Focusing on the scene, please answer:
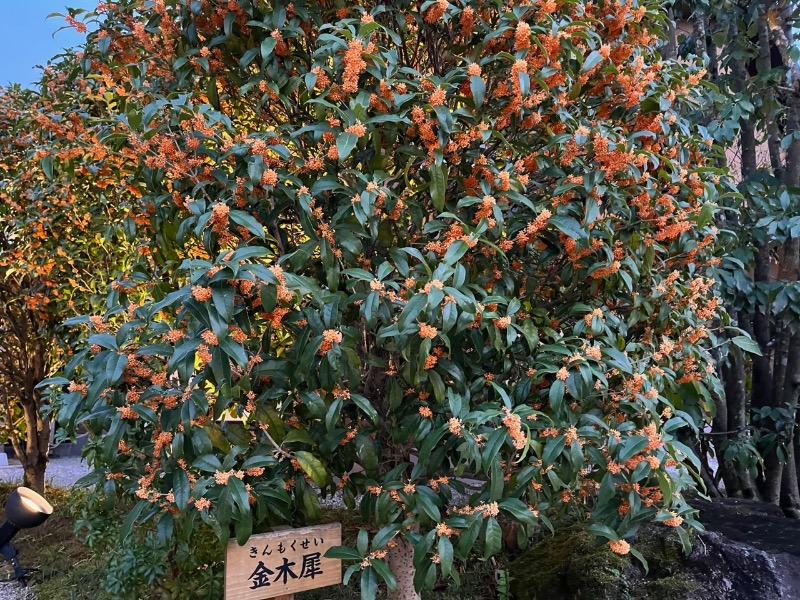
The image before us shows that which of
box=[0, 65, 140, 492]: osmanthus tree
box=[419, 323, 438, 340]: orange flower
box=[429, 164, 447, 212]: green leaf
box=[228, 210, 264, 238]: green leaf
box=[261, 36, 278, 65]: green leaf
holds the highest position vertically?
box=[0, 65, 140, 492]: osmanthus tree

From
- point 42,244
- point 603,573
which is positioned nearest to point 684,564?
point 603,573

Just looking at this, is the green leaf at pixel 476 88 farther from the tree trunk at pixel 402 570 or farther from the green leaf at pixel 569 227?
the tree trunk at pixel 402 570

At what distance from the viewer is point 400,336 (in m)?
1.32

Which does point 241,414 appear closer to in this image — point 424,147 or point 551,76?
point 424,147

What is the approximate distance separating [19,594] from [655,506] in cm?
287

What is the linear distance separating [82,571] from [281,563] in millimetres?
1897

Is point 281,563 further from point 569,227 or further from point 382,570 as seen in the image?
point 569,227

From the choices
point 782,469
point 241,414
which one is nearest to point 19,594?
point 241,414

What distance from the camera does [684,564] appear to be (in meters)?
2.24

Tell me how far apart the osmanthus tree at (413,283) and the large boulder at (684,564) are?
26.9 inches

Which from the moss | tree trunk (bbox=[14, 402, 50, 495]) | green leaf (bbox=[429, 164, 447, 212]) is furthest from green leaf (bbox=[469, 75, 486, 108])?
tree trunk (bbox=[14, 402, 50, 495])

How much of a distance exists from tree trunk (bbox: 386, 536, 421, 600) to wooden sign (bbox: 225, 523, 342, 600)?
37cm

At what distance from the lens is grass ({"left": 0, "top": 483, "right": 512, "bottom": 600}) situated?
103 inches

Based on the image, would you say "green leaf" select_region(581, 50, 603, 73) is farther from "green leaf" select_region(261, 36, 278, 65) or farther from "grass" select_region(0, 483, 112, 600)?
"grass" select_region(0, 483, 112, 600)
